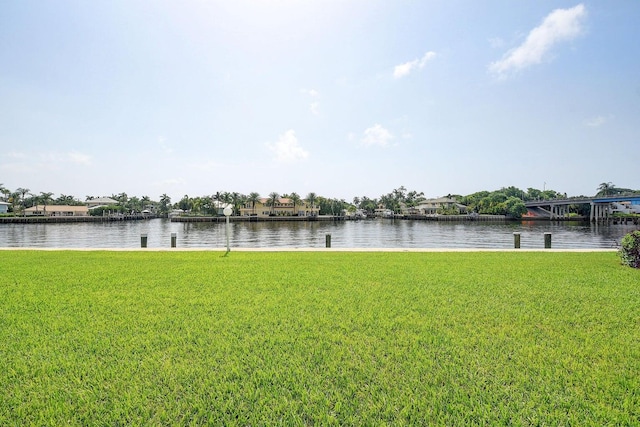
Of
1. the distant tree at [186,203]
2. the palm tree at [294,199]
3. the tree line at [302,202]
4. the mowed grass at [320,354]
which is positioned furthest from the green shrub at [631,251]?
the distant tree at [186,203]

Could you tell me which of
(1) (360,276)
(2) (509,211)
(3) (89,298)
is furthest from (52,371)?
(2) (509,211)

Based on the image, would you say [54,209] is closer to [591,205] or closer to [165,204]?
[165,204]

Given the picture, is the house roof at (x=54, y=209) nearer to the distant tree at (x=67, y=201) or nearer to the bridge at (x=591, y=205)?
the distant tree at (x=67, y=201)

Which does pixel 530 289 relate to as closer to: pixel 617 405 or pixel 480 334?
pixel 480 334

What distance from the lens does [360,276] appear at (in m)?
8.72

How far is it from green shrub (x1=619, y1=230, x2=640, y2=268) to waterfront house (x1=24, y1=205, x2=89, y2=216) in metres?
125

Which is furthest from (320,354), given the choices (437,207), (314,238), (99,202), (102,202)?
(99,202)

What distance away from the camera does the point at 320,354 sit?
396cm

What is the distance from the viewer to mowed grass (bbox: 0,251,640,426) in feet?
9.64

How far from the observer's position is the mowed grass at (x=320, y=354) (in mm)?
2939

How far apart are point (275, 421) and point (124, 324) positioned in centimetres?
334

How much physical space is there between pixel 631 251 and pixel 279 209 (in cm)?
9679

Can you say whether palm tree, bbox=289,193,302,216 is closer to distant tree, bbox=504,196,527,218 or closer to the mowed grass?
distant tree, bbox=504,196,527,218

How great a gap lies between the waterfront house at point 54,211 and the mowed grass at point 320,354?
11778 cm
